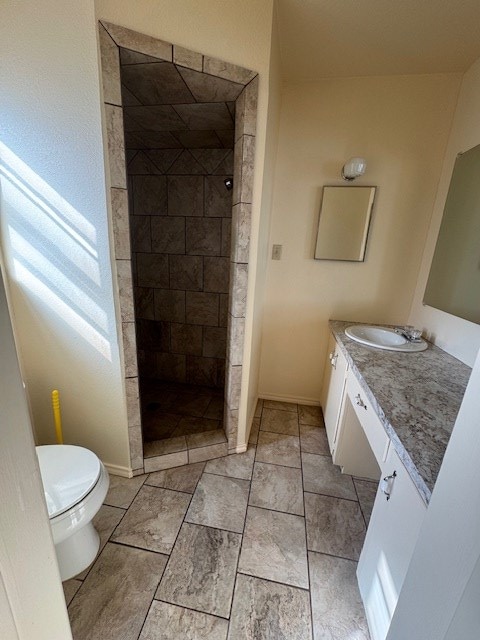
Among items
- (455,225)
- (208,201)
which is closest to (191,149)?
(208,201)

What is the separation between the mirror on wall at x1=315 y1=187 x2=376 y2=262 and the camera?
1.86 m

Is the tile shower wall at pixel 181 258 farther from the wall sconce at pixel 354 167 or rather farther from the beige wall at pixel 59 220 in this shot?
the beige wall at pixel 59 220

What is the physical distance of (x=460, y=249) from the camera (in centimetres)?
145

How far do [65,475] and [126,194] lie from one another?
4.13 feet

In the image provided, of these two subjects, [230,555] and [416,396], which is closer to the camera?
[416,396]

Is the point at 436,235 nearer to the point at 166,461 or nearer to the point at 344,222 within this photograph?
the point at 344,222

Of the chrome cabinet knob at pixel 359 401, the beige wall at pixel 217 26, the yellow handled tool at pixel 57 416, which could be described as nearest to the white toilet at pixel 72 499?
the yellow handled tool at pixel 57 416

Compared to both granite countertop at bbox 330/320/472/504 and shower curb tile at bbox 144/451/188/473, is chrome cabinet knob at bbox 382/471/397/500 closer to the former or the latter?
granite countertop at bbox 330/320/472/504

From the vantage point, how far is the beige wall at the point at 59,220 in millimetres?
1039

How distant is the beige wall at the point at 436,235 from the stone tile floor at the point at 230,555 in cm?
100

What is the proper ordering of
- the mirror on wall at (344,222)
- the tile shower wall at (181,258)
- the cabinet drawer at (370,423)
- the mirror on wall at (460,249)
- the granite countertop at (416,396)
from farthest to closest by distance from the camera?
the tile shower wall at (181,258) < the mirror on wall at (344,222) < the mirror on wall at (460,249) < the cabinet drawer at (370,423) < the granite countertop at (416,396)

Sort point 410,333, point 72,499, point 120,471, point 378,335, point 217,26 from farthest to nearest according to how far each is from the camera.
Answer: point 378,335 < point 410,333 < point 120,471 < point 217,26 < point 72,499

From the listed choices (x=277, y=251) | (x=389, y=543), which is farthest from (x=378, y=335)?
(x=389, y=543)

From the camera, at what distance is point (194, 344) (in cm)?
255
